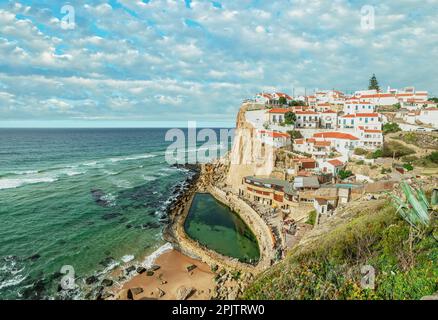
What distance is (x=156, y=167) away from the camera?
2480 inches

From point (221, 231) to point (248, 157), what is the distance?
17389 millimetres

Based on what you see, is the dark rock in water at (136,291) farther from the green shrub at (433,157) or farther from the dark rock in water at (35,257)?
the green shrub at (433,157)

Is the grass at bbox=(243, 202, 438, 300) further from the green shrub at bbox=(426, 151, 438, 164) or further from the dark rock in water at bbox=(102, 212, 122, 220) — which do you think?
the dark rock in water at bbox=(102, 212, 122, 220)

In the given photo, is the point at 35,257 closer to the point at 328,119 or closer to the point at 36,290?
the point at 36,290

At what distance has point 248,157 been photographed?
4366 centimetres

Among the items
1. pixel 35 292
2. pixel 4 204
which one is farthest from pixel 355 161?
pixel 4 204

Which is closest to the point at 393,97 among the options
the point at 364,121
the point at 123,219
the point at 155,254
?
the point at 364,121

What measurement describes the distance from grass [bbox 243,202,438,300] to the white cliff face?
85.4ft

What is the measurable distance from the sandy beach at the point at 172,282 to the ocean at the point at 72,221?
3209 mm

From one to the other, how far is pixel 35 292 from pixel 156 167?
44690mm

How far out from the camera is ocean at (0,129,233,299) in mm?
21528

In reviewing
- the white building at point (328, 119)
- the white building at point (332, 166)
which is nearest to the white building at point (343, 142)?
the white building at point (332, 166)
